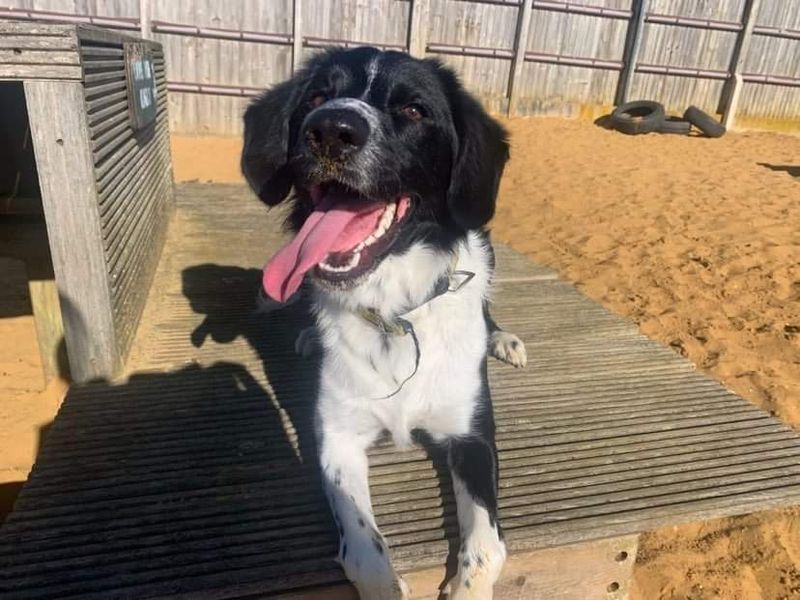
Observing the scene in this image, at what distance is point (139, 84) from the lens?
319cm

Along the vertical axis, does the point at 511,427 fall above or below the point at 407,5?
below

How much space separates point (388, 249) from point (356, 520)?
0.84 m

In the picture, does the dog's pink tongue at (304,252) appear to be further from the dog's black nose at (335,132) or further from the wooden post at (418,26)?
the wooden post at (418,26)

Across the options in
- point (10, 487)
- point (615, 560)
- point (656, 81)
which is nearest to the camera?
point (615, 560)

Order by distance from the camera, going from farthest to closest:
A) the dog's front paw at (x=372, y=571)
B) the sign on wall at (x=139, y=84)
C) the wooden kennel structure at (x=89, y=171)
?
the sign on wall at (x=139, y=84) → the wooden kennel structure at (x=89, y=171) → the dog's front paw at (x=372, y=571)

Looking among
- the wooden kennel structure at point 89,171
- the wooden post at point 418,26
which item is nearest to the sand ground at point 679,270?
the wooden kennel structure at point 89,171

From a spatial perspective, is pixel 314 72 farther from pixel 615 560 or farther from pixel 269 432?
pixel 615 560

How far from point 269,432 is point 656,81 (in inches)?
464

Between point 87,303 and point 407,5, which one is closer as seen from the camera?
point 87,303

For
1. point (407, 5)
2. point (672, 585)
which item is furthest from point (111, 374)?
point (407, 5)

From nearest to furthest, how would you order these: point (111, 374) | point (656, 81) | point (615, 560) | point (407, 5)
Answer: point (615, 560) → point (111, 374) → point (407, 5) → point (656, 81)

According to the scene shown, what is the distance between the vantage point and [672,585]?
2096mm

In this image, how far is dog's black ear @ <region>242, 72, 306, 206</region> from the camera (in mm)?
2168

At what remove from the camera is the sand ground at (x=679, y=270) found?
2.17m
